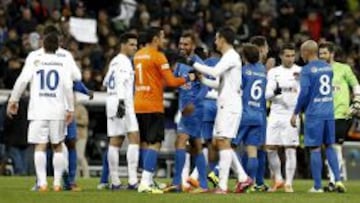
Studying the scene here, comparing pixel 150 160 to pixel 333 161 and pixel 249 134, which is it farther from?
pixel 333 161

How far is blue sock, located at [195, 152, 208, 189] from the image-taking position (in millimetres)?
23281

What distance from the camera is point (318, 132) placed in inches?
918

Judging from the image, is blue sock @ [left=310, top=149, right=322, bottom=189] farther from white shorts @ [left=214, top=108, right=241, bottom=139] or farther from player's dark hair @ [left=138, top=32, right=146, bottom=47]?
player's dark hair @ [left=138, top=32, right=146, bottom=47]

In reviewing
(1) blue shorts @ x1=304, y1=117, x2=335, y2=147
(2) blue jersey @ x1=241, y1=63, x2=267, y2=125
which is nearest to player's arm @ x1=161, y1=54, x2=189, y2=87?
(2) blue jersey @ x1=241, y1=63, x2=267, y2=125

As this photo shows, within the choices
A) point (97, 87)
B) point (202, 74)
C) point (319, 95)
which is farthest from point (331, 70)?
point (97, 87)

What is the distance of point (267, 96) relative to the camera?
24.2m

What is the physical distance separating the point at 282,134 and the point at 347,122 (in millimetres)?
2591

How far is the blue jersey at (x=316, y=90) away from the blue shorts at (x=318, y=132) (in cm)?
9

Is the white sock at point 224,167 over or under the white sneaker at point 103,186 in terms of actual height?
over

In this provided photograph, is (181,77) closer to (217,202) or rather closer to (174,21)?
(217,202)

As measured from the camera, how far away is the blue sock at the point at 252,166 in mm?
23484

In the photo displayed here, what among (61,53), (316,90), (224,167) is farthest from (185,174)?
(61,53)

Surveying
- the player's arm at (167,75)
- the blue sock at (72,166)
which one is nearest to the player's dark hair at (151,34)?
the player's arm at (167,75)

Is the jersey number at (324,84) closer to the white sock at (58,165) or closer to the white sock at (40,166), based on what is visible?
the white sock at (58,165)
